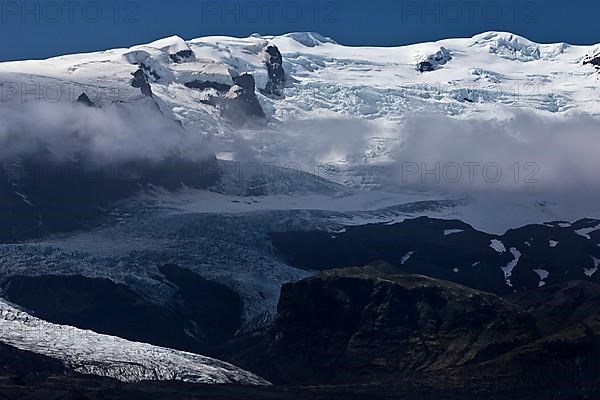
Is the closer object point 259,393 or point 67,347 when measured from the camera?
point 259,393

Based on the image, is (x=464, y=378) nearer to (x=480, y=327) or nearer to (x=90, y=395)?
(x=480, y=327)

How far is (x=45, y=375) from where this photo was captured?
158125 millimetres

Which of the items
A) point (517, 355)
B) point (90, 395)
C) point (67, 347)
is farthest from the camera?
point (517, 355)

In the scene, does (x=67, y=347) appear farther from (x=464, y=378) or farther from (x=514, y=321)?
(x=514, y=321)

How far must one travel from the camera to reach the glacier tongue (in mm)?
163750

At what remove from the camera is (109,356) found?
552 feet

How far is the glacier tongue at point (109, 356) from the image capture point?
16375cm

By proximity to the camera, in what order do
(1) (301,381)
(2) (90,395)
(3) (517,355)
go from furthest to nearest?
(1) (301,381) < (3) (517,355) < (2) (90,395)

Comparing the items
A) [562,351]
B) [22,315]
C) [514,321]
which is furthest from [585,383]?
[22,315]

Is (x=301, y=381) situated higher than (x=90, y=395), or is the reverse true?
(x=90, y=395)

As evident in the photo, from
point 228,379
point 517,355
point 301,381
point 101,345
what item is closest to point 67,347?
point 101,345

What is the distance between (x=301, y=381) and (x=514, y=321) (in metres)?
29.4

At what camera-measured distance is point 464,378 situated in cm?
17800

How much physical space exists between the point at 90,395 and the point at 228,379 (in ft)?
83.9
